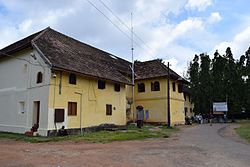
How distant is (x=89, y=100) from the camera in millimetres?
22906

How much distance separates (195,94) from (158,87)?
1494 centimetres

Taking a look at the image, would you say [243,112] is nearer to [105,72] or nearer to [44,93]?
[105,72]

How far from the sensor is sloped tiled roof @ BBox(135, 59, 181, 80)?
32.4m

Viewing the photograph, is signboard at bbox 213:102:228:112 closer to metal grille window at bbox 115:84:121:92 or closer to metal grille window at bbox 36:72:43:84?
metal grille window at bbox 115:84:121:92

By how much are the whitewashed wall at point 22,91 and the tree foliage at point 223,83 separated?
30615 mm

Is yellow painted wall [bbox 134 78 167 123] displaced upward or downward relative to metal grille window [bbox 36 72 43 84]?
downward

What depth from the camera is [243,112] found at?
151 feet

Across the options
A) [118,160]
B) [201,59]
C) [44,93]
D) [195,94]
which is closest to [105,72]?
[44,93]

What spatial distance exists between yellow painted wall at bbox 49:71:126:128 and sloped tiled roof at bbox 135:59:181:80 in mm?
6310

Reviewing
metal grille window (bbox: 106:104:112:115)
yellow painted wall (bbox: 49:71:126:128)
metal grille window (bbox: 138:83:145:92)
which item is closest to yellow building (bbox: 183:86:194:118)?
metal grille window (bbox: 138:83:145:92)

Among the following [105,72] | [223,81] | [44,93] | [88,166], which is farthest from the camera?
[223,81]

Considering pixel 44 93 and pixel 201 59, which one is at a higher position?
pixel 201 59

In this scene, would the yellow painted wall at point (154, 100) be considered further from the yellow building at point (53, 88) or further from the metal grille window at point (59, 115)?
the metal grille window at point (59, 115)

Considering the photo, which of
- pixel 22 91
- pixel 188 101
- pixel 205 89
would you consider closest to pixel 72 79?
pixel 22 91
